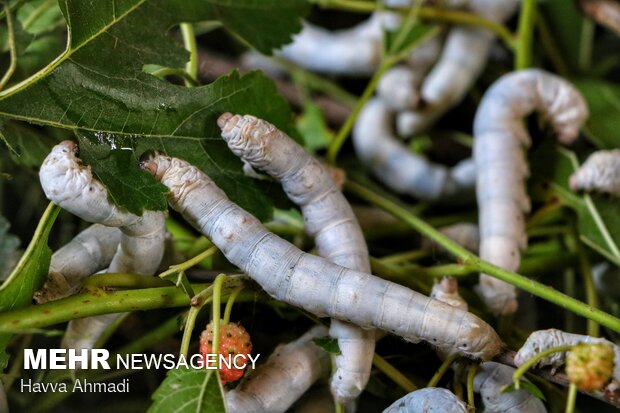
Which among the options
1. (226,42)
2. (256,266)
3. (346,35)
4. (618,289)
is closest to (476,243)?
(618,289)

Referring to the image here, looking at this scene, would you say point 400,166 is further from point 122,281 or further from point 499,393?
point 122,281

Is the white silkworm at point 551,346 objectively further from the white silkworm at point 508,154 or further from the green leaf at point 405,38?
the green leaf at point 405,38

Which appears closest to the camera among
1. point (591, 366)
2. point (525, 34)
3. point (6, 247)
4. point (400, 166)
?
point (591, 366)

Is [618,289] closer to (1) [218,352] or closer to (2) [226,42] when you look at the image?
(1) [218,352]

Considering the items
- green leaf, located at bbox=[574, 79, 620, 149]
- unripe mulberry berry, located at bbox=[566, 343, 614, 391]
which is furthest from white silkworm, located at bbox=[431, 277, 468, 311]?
green leaf, located at bbox=[574, 79, 620, 149]

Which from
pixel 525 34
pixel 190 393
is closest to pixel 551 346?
pixel 190 393

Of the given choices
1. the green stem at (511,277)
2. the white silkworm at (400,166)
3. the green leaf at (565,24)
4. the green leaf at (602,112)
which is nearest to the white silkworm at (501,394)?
the green stem at (511,277)
